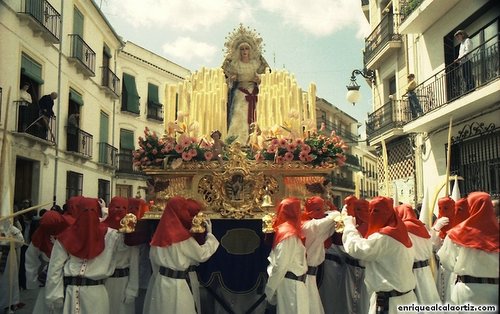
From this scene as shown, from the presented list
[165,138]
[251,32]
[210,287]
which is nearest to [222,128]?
[165,138]

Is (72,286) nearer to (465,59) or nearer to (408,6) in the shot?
(465,59)

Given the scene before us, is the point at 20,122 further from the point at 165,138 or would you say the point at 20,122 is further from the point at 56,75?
the point at 165,138

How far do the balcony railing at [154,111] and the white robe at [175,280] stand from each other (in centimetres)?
1066

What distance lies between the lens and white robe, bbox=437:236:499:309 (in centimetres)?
376

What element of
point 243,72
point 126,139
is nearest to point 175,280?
point 243,72

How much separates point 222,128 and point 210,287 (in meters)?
2.24

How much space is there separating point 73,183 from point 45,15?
14.9ft

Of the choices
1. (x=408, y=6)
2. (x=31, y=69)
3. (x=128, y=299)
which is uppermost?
(x=408, y=6)

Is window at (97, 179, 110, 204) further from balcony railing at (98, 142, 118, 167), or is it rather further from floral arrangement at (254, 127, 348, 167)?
floral arrangement at (254, 127, 348, 167)

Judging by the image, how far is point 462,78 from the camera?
374 inches

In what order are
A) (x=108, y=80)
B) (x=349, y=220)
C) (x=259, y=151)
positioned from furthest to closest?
(x=108, y=80) < (x=259, y=151) < (x=349, y=220)

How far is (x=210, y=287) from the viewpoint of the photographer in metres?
5.74

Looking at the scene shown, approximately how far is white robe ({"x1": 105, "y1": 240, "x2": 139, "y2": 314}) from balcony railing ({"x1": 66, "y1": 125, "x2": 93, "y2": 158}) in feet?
27.1

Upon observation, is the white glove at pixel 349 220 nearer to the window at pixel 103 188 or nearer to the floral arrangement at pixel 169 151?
the floral arrangement at pixel 169 151
